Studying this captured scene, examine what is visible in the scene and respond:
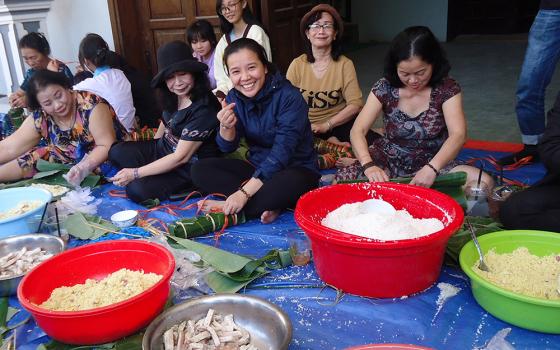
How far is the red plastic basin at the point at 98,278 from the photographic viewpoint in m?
1.42

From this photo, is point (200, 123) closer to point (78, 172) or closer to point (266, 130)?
point (266, 130)

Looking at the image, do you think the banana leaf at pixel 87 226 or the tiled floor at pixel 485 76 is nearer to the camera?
the banana leaf at pixel 87 226

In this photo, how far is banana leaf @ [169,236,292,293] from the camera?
70.9 inches

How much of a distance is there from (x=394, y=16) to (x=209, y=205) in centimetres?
767

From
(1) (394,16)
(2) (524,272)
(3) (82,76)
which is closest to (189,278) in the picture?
(2) (524,272)


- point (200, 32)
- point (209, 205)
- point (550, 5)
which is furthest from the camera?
point (200, 32)

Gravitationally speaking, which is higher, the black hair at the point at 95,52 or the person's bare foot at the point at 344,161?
the black hair at the point at 95,52

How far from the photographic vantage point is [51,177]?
3.07m

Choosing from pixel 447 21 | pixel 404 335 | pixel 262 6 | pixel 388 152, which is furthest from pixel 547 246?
pixel 447 21

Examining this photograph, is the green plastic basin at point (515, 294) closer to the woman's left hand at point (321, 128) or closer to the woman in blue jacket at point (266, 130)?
the woman in blue jacket at point (266, 130)

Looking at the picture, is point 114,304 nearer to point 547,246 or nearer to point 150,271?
point 150,271

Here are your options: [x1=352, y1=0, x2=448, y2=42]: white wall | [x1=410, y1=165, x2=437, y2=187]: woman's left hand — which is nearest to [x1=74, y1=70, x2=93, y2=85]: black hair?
[x1=410, y1=165, x2=437, y2=187]: woman's left hand

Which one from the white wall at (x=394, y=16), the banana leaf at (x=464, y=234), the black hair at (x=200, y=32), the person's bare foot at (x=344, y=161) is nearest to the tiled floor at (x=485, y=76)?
the white wall at (x=394, y=16)

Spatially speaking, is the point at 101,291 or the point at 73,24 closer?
the point at 101,291
